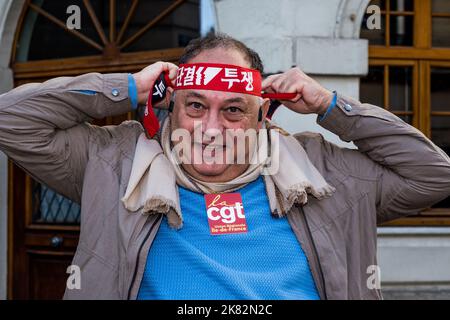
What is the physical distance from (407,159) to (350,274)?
1.58ft

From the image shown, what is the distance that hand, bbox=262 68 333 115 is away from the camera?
2.62 metres

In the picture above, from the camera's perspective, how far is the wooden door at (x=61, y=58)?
16.0 feet

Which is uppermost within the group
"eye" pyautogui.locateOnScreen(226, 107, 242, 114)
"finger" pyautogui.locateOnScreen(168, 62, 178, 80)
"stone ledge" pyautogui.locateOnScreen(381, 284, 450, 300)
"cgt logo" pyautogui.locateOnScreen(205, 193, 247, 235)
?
"finger" pyautogui.locateOnScreen(168, 62, 178, 80)

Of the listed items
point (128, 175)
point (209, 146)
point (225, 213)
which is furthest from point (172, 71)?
point (225, 213)

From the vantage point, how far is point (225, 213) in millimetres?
2432

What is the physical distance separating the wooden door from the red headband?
2.28m

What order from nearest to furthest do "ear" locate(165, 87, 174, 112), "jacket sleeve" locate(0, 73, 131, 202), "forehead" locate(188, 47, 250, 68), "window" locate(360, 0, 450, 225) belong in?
"jacket sleeve" locate(0, 73, 131, 202), "forehead" locate(188, 47, 250, 68), "ear" locate(165, 87, 174, 112), "window" locate(360, 0, 450, 225)

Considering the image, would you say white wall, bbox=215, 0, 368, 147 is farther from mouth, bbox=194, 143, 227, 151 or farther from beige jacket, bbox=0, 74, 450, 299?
mouth, bbox=194, 143, 227, 151

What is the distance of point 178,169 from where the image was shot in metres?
2.50

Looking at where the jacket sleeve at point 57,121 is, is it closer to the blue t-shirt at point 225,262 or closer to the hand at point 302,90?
the blue t-shirt at point 225,262

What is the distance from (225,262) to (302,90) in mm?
728

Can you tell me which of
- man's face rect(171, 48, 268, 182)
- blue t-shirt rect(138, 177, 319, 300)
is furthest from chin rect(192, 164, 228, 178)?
blue t-shirt rect(138, 177, 319, 300)

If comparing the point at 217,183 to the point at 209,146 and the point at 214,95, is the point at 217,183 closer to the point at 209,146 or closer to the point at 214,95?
the point at 209,146
